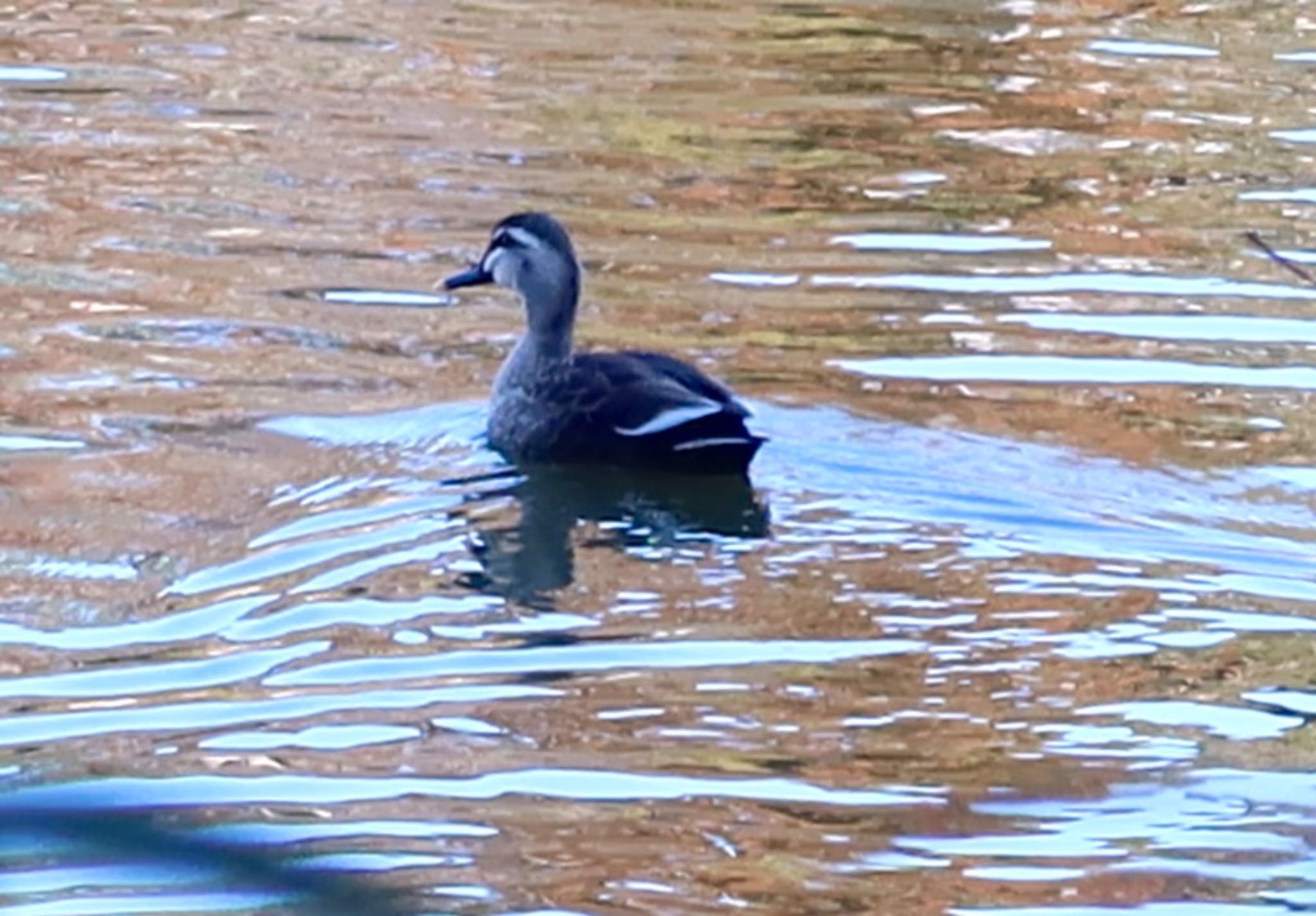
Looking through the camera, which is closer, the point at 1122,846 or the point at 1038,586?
the point at 1122,846

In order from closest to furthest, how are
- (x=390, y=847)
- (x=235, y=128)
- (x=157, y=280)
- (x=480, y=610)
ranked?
(x=390, y=847) < (x=480, y=610) < (x=157, y=280) < (x=235, y=128)

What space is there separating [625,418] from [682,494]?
33 cm

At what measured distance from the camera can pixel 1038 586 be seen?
746 cm

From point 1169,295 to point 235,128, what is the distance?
18.2 feet

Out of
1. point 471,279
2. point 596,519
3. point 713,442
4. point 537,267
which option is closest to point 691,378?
point 713,442

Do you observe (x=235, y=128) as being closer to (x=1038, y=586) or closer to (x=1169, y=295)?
(x=1169, y=295)

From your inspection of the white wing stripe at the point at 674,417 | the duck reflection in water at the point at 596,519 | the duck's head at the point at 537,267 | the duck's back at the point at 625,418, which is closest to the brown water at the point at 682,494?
the duck reflection in water at the point at 596,519

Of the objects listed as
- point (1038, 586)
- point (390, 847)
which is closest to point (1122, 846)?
point (390, 847)

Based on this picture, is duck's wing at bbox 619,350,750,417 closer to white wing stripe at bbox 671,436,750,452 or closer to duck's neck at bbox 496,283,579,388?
white wing stripe at bbox 671,436,750,452

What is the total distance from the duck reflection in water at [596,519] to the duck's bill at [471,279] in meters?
1.31

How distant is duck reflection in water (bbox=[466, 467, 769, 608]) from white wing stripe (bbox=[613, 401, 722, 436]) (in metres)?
0.23

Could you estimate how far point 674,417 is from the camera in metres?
8.53

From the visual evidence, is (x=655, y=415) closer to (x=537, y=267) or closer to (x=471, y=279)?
(x=537, y=267)

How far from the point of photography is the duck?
854cm
